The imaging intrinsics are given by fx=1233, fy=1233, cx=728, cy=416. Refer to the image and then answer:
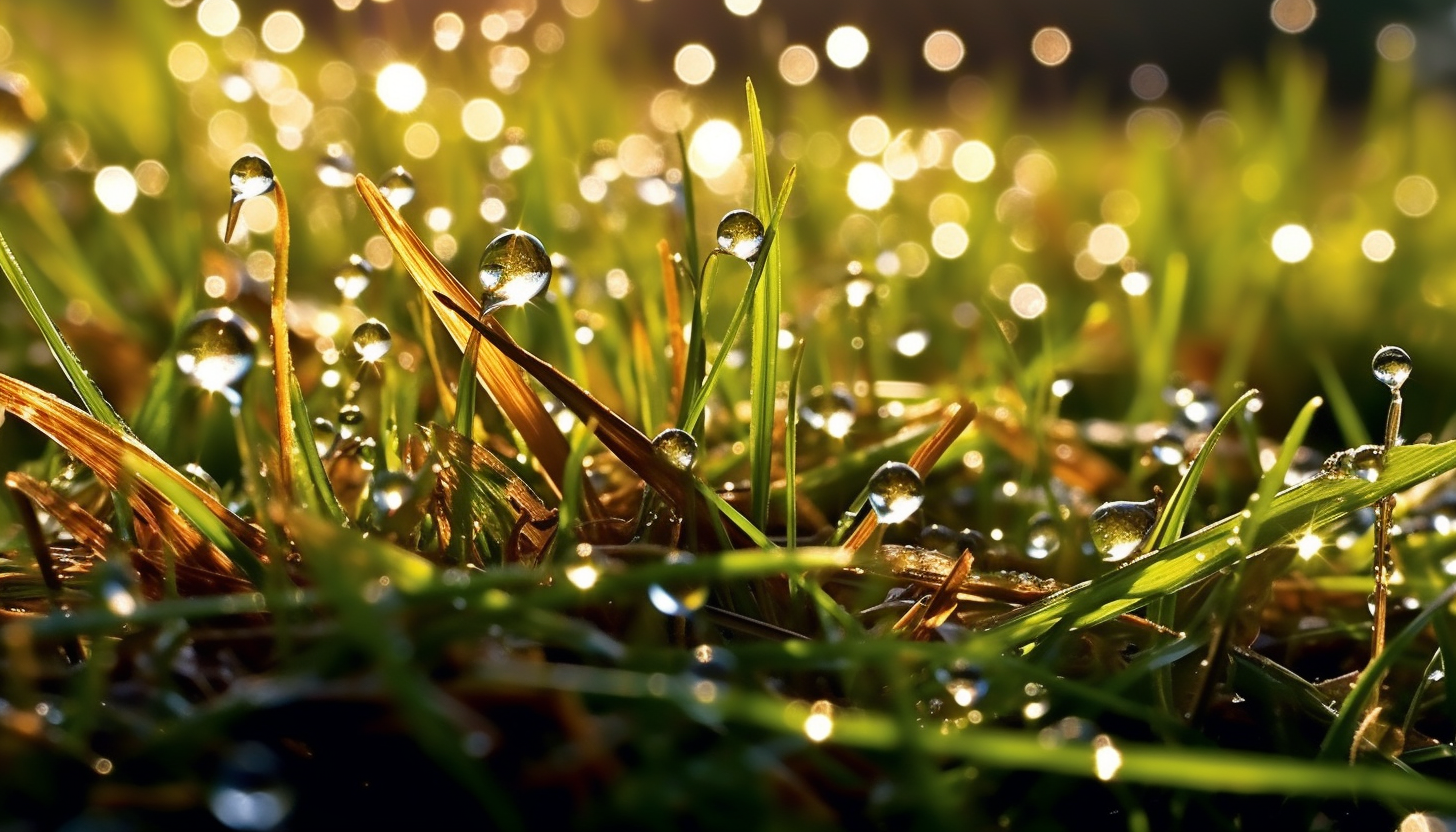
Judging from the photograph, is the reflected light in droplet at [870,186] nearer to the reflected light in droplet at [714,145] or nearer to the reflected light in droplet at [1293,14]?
the reflected light in droplet at [714,145]

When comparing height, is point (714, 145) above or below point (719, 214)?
above

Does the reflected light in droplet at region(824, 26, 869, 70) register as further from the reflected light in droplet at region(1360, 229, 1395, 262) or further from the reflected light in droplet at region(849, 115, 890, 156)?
the reflected light in droplet at region(1360, 229, 1395, 262)

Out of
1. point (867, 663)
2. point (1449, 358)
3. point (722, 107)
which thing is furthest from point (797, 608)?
point (722, 107)

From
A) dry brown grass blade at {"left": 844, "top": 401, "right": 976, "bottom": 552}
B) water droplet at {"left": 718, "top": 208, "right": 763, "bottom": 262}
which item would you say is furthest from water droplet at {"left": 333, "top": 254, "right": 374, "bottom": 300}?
dry brown grass blade at {"left": 844, "top": 401, "right": 976, "bottom": 552}

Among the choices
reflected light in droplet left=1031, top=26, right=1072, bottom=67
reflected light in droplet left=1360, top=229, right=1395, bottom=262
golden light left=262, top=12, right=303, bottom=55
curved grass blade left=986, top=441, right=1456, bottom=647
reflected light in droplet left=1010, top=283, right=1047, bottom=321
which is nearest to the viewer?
curved grass blade left=986, top=441, right=1456, bottom=647

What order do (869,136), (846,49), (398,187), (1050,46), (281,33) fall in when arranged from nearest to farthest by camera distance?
(398,187), (869,136), (846,49), (281,33), (1050,46)

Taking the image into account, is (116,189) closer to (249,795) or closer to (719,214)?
(719,214)

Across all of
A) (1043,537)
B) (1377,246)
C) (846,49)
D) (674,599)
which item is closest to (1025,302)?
(1043,537)
